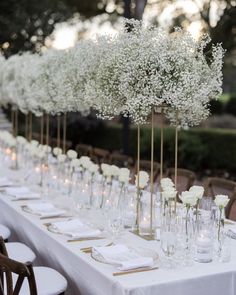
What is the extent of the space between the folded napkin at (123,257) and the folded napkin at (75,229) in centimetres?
35

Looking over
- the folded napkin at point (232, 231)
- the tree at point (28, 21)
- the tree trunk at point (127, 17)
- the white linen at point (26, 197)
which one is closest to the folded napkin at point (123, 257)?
the folded napkin at point (232, 231)

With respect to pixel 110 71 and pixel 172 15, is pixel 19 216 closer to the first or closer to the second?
pixel 110 71

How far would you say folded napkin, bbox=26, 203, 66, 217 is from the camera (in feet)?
13.4

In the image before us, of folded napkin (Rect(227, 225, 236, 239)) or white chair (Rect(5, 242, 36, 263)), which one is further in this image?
white chair (Rect(5, 242, 36, 263))

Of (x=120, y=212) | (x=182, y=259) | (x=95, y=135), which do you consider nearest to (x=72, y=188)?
(x=120, y=212)

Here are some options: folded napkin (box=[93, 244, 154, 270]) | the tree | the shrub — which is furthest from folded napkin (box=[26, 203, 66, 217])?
the shrub

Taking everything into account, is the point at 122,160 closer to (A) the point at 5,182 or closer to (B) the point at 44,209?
(A) the point at 5,182

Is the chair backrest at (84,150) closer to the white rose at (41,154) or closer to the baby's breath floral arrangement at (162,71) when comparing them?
the white rose at (41,154)

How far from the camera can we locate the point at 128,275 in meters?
2.75

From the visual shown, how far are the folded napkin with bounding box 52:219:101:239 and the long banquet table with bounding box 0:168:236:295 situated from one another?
0.21 feet

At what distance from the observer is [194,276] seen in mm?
2750

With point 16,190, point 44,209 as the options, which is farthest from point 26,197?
point 44,209

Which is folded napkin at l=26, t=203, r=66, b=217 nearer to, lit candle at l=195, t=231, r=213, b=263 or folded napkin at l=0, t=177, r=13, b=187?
folded napkin at l=0, t=177, r=13, b=187

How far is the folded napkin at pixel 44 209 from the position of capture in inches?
160
